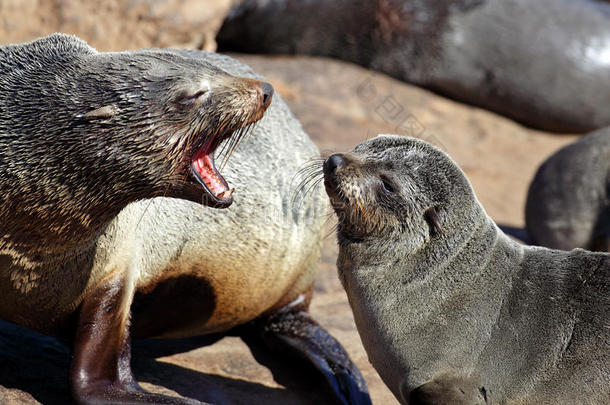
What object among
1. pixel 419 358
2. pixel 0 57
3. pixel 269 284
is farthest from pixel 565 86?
pixel 0 57

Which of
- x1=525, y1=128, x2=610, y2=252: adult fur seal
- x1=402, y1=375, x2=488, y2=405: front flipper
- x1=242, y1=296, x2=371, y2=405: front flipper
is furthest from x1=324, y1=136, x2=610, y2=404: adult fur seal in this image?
x1=525, y1=128, x2=610, y2=252: adult fur seal

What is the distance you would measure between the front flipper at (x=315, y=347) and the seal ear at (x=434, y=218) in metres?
1.21

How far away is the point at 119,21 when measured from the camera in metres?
9.36

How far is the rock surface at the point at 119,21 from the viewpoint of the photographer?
28.7ft

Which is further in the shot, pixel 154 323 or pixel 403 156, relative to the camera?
pixel 154 323

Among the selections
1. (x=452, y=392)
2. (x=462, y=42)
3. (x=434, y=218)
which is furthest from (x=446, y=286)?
(x=462, y=42)

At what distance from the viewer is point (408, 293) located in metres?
4.30

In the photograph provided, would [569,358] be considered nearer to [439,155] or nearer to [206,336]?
[439,155]

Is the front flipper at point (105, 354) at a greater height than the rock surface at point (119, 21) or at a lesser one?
greater

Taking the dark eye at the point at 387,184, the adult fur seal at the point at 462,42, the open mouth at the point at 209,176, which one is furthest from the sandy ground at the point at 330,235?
the open mouth at the point at 209,176

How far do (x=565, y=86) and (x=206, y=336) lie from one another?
A: 866 centimetres

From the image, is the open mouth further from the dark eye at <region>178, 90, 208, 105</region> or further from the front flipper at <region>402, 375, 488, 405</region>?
the front flipper at <region>402, 375, 488, 405</region>

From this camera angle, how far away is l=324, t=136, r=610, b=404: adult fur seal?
13.3ft

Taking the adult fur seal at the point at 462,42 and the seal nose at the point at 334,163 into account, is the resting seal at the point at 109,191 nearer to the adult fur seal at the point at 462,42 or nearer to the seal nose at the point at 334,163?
the seal nose at the point at 334,163
